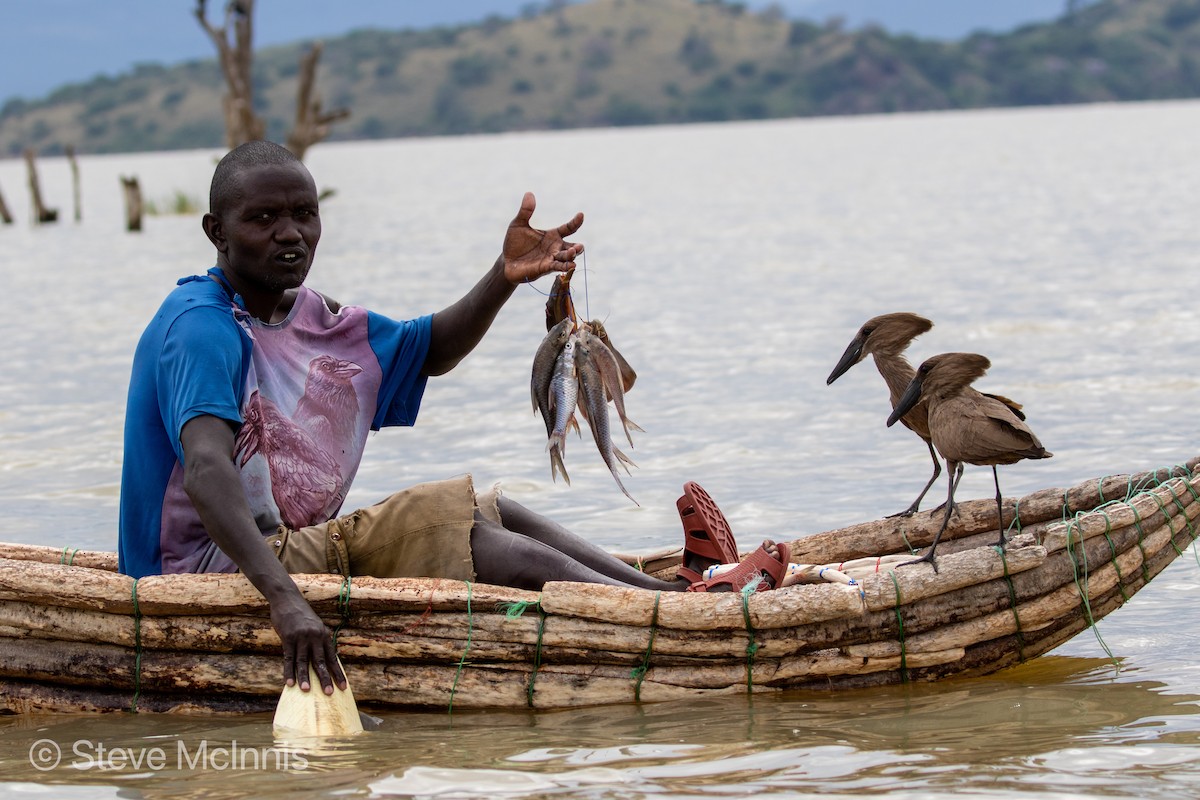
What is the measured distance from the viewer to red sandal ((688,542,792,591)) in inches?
187

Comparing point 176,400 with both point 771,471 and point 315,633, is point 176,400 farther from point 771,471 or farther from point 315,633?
point 771,471

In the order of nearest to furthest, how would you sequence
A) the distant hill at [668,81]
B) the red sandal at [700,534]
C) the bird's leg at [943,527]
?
the bird's leg at [943,527]
the red sandal at [700,534]
the distant hill at [668,81]

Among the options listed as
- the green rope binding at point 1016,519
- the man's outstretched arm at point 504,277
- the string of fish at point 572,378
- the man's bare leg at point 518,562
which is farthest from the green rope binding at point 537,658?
the green rope binding at point 1016,519

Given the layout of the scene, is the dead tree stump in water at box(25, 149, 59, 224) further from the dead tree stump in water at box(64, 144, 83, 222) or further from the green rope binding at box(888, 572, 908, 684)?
the green rope binding at box(888, 572, 908, 684)

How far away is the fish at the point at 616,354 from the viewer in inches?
192

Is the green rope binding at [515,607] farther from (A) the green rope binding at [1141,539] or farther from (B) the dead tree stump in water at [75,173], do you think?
(B) the dead tree stump in water at [75,173]

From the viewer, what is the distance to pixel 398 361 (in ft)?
16.6

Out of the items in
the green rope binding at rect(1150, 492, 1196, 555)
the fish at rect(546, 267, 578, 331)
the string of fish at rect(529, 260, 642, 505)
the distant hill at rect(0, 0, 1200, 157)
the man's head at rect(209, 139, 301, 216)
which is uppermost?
the distant hill at rect(0, 0, 1200, 157)

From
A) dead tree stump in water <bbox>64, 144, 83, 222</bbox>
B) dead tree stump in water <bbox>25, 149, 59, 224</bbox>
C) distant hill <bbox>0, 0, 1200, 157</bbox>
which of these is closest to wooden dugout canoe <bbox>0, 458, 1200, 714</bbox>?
dead tree stump in water <bbox>25, 149, 59, 224</bbox>

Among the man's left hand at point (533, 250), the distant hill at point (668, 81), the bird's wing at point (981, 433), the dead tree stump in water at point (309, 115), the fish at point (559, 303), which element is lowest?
the bird's wing at point (981, 433)

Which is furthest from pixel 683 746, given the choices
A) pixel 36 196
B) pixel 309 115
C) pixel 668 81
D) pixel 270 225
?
pixel 668 81

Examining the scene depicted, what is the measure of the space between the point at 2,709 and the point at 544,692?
1754 mm

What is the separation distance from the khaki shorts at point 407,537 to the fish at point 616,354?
63 cm

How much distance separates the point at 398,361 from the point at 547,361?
1.79ft
